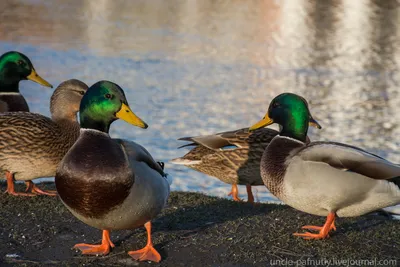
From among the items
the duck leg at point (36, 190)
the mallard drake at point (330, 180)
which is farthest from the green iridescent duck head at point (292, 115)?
the duck leg at point (36, 190)

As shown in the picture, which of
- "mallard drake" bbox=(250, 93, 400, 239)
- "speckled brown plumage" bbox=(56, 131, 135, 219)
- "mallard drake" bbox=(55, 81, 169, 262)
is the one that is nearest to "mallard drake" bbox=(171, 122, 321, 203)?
"mallard drake" bbox=(250, 93, 400, 239)

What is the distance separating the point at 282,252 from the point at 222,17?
18.3 meters

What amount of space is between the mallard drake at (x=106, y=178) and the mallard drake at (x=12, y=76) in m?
2.75

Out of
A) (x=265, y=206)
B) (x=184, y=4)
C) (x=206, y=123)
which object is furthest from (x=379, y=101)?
(x=184, y=4)

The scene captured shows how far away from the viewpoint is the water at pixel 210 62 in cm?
1005

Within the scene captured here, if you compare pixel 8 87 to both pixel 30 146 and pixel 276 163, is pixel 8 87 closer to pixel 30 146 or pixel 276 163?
pixel 30 146

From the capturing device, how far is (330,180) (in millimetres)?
4582

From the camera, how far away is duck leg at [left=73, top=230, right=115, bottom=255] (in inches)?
172

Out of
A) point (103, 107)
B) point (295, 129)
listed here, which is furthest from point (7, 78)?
point (295, 129)

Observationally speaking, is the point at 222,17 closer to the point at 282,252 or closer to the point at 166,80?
the point at 166,80

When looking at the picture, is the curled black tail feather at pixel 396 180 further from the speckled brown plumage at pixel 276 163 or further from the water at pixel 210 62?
the water at pixel 210 62

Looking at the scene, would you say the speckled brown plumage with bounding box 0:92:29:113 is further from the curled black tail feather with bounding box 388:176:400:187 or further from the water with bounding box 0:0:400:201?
the curled black tail feather with bounding box 388:176:400:187

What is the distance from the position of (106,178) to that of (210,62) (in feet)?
34.9

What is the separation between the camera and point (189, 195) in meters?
5.86
